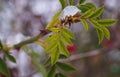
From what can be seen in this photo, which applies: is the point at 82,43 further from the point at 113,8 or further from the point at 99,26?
the point at 99,26

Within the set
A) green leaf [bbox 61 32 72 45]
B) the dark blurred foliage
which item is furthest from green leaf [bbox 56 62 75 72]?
the dark blurred foliage

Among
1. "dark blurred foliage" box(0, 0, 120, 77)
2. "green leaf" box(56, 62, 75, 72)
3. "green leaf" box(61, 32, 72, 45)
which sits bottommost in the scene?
"dark blurred foliage" box(0, 0, 120, 77)

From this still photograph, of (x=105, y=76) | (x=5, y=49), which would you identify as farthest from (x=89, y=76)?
(x=5, y=49)

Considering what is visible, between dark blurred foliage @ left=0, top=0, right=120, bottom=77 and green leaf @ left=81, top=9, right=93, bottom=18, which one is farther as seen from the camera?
dark blurred foliage @ left=0, top=0, right=120, bottom=77

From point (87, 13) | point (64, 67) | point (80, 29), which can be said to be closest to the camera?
point (87, 13)

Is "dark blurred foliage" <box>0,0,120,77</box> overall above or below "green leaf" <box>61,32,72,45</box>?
below

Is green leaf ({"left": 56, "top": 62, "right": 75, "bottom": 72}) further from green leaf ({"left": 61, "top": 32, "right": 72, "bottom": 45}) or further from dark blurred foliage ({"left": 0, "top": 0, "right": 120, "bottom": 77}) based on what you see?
dark blurred foliage ({"left": 0, "top": 0, "right": 120, "bottom": 77})

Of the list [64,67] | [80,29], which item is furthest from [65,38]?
[80,29]

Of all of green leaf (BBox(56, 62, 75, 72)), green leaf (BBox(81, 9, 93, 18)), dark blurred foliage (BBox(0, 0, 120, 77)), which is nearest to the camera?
green leaf (BBox(81, 9, 93, 18))

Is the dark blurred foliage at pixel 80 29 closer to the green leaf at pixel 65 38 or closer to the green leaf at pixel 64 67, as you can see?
the green leaf at pixel 64 67

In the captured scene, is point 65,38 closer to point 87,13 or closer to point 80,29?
point 87,13

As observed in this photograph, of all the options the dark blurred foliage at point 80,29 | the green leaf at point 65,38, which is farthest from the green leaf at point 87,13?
the dark blurred foliage at point 80,29

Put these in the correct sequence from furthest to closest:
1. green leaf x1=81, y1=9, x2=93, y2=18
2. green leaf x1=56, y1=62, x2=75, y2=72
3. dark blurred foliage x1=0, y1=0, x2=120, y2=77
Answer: dark blurred foliage x1=0, y1=0, x2=120, y2=77 < green leaf x1=56, y1=62, x2=75, y2=72 < green leaf x1=81, y1=9, x2=93, y2=18
